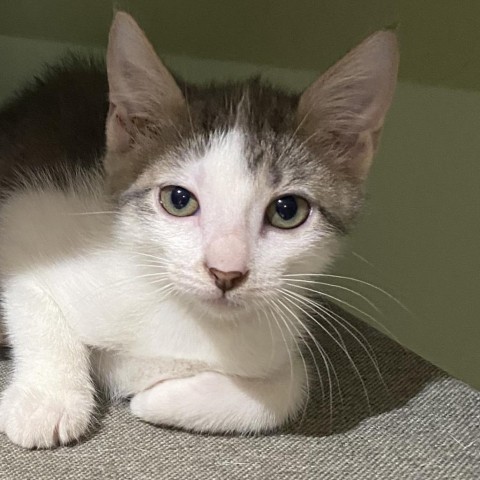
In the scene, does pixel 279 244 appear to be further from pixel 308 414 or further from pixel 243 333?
pixel 308 414

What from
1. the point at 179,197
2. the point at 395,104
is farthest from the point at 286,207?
the point at 395,104

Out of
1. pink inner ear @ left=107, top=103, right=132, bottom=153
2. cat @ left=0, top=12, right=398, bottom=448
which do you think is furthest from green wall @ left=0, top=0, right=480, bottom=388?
pink inner ear @ left=107, top=103, right=132, bottom=153

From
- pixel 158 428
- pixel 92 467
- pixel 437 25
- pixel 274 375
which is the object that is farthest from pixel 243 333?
pixel 437 25

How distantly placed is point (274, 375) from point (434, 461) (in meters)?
0.26

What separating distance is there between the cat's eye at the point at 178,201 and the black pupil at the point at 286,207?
0.36ft

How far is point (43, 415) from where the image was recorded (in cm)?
98

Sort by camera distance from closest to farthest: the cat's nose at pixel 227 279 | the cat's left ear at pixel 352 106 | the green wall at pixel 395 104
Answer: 1. the cat's nose at pixel 227 279
2. the cat's left ear at pixel 352 106
3. the green wall at pixel 395 104

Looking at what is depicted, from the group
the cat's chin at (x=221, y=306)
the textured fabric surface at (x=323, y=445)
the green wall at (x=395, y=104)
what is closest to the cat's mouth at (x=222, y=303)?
the cat's chin at (x=221, y=306)

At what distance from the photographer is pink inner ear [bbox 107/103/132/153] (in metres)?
1.07

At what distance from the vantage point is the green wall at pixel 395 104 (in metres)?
1.55

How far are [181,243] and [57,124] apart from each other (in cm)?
51

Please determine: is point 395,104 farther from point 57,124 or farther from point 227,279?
point 227,279

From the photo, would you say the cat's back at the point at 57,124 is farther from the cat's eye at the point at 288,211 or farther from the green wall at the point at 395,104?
the cat's eye at the point at 288,211

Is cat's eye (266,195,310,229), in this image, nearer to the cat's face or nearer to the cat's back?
the cat's face
